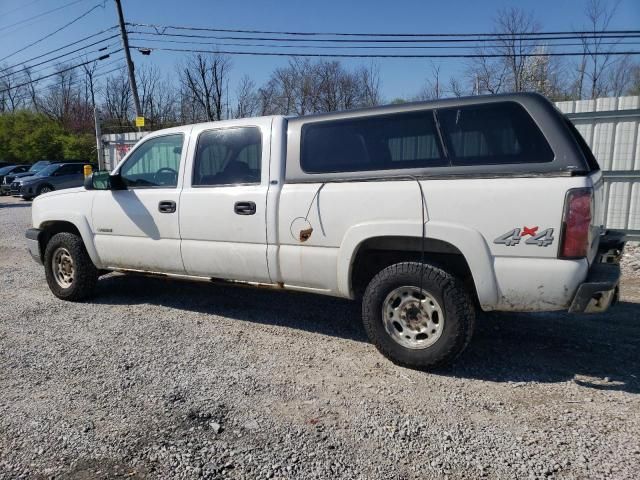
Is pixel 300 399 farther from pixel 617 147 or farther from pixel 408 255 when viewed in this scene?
pixel 617 147

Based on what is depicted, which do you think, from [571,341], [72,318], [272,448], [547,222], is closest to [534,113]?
[547,222]

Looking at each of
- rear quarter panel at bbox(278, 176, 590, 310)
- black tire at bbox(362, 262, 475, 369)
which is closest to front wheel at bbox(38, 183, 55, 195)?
rear quarter panel at bbox(278, 176, 590, 310)

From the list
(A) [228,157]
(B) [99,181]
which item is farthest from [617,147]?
(B) [99,181]

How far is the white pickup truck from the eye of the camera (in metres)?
3.14

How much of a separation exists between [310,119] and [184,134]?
4.74 ft

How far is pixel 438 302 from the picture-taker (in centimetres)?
352

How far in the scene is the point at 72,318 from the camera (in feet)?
16.6

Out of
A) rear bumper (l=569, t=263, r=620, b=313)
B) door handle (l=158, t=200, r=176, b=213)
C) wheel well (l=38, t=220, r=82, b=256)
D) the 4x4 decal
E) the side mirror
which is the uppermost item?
the side mirror

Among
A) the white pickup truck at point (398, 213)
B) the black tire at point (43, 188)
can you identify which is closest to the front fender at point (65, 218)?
the white pickup truck at point (398, 213)

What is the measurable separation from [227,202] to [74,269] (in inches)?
93.0

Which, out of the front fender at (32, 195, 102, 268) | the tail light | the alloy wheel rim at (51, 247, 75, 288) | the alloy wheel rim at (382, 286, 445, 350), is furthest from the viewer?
the alloy wheel rim at (51, 247, 75, 288)

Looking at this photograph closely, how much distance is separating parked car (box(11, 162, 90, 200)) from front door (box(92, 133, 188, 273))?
16.5m

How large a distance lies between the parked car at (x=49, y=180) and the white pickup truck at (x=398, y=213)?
17528 millimetres

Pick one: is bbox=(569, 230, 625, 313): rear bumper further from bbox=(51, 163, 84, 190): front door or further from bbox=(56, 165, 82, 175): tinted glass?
bbox=(56, 165, 82, 175): tinted glass
